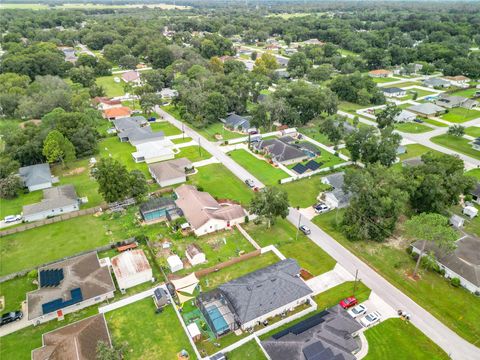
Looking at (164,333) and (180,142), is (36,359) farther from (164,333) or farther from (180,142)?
(180,142)

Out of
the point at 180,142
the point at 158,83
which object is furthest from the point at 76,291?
the point at 158,83

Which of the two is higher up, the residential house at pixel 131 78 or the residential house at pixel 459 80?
the residential house at pixel 131 78

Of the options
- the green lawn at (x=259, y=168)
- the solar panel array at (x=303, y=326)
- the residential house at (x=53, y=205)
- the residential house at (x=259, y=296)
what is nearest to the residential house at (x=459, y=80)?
the green lawn at (x=259, y=168)

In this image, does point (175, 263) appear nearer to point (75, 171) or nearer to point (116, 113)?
point (75, 171)

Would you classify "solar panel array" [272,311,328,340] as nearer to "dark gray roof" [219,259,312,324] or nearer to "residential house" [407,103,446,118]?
"dark gray roof" [219,259,312,324]

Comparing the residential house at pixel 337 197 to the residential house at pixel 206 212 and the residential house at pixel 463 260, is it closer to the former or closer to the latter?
the residential house at pixel 463 260
